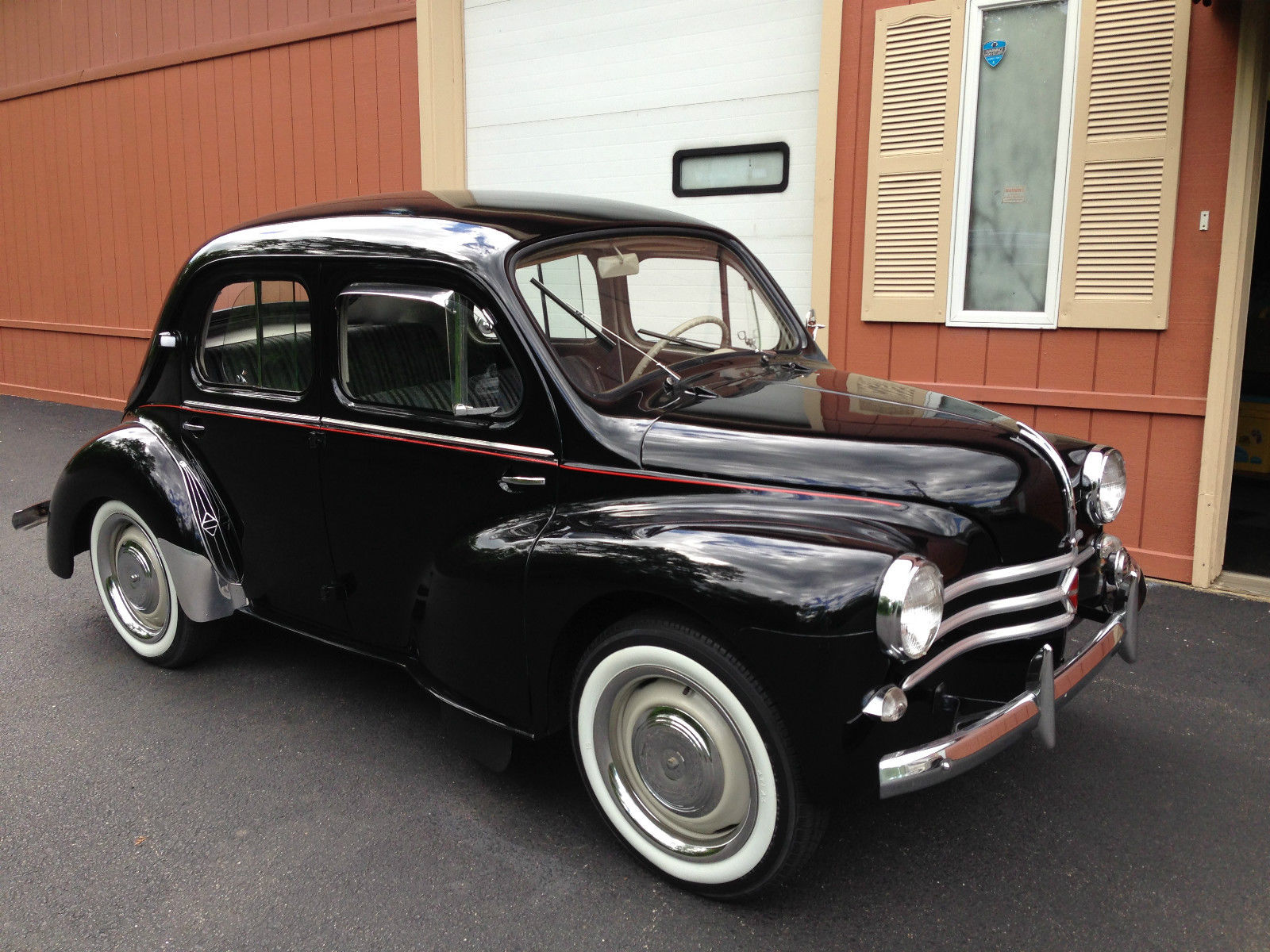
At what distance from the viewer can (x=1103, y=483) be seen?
2.97 meters

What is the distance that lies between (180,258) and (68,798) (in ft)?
26.0

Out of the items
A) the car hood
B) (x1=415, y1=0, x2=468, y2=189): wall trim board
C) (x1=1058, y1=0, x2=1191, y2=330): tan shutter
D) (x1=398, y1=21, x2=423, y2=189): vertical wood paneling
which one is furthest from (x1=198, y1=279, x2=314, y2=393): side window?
(x1=398, y1=21, x2=423, y2=189): vertical wood paneling

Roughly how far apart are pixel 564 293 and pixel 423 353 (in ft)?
1.55

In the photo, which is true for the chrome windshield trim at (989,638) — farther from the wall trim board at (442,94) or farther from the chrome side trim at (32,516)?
the wall trim board at (442,94)

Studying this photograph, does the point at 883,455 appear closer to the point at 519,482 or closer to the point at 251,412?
the point at 519,482

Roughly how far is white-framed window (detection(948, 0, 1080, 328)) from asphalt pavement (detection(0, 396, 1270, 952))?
7.33ft

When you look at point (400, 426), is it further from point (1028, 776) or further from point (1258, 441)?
point (1258, 441)

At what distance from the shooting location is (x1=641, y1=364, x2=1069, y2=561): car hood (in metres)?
2.55

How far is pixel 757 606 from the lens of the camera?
2.27m

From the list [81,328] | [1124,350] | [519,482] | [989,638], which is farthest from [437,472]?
[81,328]

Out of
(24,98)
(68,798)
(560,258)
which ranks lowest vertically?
(68,798)

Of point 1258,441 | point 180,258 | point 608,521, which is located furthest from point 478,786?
point 180,258

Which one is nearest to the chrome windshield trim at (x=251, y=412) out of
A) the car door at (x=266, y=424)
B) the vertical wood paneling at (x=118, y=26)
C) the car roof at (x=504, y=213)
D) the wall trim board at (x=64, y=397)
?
the car door at (x=266, y=424)

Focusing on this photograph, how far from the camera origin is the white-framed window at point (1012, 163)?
16.8ft
